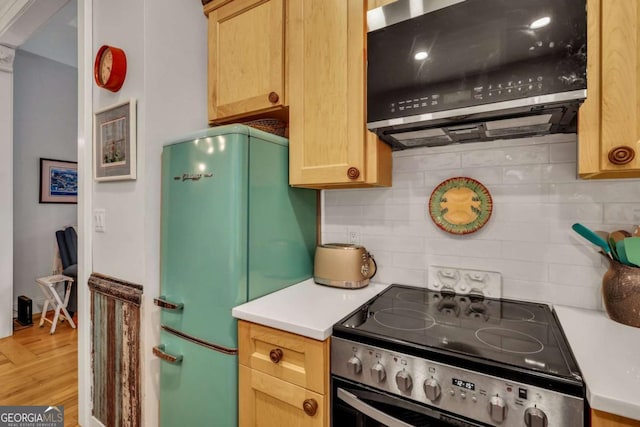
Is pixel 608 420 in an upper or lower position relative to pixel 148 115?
lower

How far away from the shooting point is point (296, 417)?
1.07 meters

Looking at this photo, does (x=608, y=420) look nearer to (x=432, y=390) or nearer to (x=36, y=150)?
(x=432, y=390)

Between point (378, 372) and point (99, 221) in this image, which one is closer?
point (378, 372)

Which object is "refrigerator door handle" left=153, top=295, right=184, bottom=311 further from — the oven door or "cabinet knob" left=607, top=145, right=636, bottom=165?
"cabinet knob" left=607, top=145, right=636, bottom=165

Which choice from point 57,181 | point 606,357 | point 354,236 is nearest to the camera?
point 606,357

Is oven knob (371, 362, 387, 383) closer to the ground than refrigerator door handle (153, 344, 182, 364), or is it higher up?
higher up

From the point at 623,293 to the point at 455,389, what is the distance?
2.23 feet

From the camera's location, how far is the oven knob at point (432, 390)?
84 centimetres

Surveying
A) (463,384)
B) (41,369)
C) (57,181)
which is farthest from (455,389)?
(57,181)

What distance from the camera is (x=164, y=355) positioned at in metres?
1.39

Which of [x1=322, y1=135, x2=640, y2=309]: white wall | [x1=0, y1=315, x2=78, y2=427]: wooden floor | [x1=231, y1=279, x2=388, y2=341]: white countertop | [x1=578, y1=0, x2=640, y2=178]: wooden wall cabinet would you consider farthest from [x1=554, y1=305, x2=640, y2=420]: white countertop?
[x1=0, y1=315, x2=78, y2=427]: wooden floor

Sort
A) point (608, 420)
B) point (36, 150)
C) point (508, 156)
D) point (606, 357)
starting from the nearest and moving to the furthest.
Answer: point (608, 420) → point (606, 357) → point (508, 156) → point (36, 150)

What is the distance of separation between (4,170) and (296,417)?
12.0 feet

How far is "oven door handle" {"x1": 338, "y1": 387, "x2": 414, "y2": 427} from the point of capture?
897 millimetres
